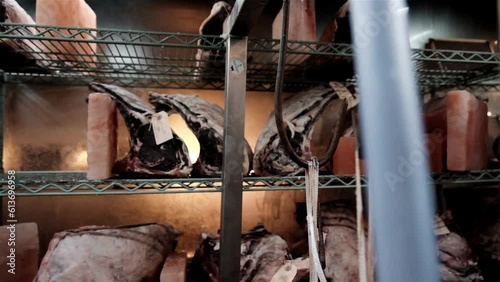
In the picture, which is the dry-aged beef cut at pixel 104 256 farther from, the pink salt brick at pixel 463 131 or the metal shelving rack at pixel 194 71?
the pink salt brick at pixel 463 131

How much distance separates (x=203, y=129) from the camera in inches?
41.5

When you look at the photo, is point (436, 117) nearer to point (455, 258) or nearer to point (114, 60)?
point (455, 258)

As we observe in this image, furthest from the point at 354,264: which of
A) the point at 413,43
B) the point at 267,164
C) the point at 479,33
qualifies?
the point at 479,33

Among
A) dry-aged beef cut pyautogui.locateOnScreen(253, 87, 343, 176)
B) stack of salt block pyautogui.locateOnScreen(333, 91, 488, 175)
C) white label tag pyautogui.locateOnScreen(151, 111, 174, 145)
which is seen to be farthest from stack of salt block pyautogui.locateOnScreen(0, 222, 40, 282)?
stack of salt block pyautogui.locateOnScreen(333, 91, 488, 175)

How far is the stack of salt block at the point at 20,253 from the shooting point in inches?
39.1

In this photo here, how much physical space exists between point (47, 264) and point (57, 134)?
0.64 meters

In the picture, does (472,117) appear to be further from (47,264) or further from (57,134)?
(57,134)

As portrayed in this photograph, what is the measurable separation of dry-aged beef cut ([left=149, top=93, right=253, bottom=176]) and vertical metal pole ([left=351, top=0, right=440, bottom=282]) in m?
0.72

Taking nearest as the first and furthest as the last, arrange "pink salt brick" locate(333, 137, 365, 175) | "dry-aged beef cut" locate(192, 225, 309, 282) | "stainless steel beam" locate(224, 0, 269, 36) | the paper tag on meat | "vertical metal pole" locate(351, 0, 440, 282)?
"vertical metal pole" locate(351, 0, 440, 282), "stainless steel beam" locate(224, 0, 269, 36), the paper tag on meat, "dry-aged beef cut" locate(192, 225, 309, 282), "pink salt brick" locate(333, 137, 365, 175)

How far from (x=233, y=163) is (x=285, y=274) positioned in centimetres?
34

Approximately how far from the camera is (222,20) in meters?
1.03

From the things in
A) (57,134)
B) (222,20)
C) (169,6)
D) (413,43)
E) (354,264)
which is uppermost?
(169,6)

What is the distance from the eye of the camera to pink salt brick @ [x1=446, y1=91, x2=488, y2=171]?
1.13 m

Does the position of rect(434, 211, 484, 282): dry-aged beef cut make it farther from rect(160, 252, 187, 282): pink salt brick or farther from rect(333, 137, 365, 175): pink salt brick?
rect(160, 252, 187, 282): pink salt brick
